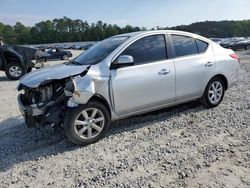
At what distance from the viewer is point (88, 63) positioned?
4.88 meters

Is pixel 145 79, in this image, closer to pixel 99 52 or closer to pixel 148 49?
pixel 148 49

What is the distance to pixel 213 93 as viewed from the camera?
597 centimetres

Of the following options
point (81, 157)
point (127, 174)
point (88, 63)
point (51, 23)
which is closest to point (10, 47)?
point (88, 63)

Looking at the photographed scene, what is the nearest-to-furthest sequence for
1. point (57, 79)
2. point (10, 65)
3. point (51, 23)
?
1. point (57, 79)
2. point (10, 65)
3. point (51, 23)

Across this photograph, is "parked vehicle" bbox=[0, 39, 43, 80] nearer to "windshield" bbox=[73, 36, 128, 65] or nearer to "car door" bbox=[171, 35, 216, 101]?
"windshield" bbox=[73, 36, 128, 65]

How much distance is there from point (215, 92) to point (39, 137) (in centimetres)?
359

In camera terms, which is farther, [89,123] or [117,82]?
[117,82]

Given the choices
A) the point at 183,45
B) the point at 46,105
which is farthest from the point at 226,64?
the point at 46,105

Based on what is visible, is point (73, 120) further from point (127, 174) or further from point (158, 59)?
point (158, 59)

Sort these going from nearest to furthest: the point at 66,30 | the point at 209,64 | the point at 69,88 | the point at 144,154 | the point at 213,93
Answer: the point at 144,154 < the point at 69,88 < the point at 209,64 < the point at 213,93 < the point at 66,30

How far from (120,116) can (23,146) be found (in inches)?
64.1

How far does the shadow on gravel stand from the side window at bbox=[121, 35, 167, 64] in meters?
1.19

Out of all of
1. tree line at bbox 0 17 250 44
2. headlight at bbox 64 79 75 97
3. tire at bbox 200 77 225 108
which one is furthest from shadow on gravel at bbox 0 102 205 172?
tree line at bbox 0 17 250 44

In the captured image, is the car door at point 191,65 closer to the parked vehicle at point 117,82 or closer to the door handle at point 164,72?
the parked vehicle at point 117,82
